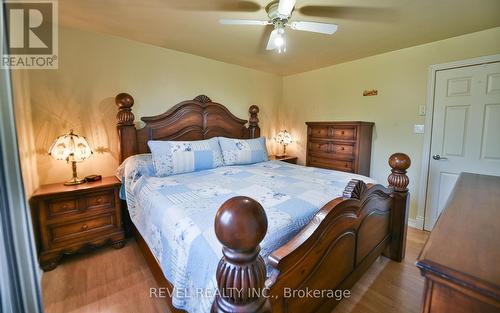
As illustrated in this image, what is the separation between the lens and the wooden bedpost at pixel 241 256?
24.6 inches

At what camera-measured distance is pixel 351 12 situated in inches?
74.9

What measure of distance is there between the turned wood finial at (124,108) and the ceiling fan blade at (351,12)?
1938mm

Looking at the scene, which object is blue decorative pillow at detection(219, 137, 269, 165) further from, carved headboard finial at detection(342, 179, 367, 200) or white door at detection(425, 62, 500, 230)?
white door at detection(425, 62, 500, 230)

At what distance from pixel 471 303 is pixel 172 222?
1266 mm

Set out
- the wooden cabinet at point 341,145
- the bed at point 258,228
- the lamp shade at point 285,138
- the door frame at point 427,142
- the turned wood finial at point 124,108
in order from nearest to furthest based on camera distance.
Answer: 1. the bed at point 258,228
2. the turned wood finial at point 124,108
3. the door frame at point 427,142
4. the wooden cabinet at point 341,145
5. the lamp shade at point 285,138

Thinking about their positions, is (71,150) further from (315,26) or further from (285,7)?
(315,26)

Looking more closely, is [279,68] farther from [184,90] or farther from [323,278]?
[323,278]

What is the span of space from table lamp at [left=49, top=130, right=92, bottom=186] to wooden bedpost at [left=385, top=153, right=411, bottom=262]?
291 cm

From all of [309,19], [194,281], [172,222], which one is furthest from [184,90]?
[194,281]

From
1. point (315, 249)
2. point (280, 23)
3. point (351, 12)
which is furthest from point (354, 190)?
point (351, 12)

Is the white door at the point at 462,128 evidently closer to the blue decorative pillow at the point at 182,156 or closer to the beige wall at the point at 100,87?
the blue decorative pillow at the point at 182,156

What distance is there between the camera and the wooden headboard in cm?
243

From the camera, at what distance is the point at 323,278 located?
1.31 metres

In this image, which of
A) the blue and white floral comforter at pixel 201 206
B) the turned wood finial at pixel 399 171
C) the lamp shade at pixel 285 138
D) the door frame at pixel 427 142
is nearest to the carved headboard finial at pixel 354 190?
the blue and white floral comforter at pixel 201 206
